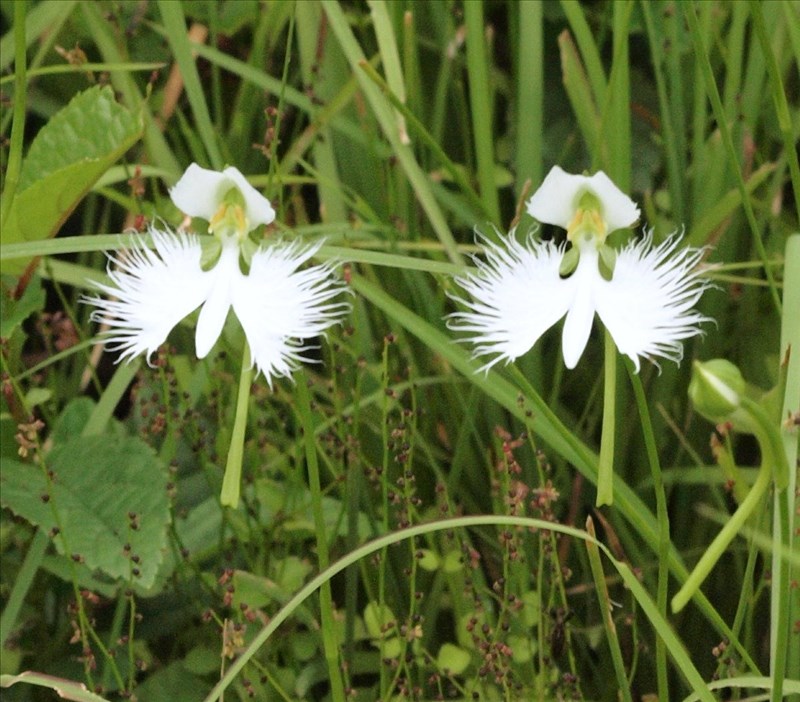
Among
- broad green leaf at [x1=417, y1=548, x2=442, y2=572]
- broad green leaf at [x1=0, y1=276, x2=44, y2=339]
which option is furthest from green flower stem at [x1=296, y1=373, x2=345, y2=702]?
broad green leaf at [x1=0, y1=276, x2=44, y2=339]

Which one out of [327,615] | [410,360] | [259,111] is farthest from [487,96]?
[327,615]

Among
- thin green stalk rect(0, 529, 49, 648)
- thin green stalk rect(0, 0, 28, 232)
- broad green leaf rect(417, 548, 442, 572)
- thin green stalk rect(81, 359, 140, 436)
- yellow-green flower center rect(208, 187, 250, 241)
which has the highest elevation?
thin green stalk rect(0, 0, 28, 232)

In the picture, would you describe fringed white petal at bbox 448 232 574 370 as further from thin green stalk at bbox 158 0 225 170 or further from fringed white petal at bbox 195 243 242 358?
thin green stalk at bbox 158 0 225 170

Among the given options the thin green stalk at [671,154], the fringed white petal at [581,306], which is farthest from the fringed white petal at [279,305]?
the thin green stalk at [671,154]

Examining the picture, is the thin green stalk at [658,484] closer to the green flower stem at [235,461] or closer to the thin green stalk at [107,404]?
the green flower stem at [235,461]

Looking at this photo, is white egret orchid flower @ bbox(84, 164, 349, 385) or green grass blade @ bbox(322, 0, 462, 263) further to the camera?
green grass blade @ bbox(322, 0, 462, 263)

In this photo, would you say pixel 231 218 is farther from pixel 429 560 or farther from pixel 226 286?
pixel 429 560
